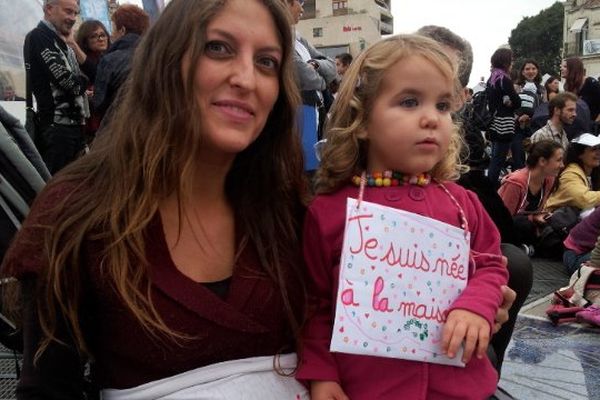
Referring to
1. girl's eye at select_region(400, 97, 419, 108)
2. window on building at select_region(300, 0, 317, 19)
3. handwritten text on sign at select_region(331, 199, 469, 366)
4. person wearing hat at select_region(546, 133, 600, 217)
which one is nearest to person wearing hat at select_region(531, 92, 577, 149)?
person wearing hat at select_region(546, 133, 600, 217)

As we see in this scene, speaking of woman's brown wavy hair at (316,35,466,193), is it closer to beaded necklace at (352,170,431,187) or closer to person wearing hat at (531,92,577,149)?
beaded necklace at (352,170,431,187)

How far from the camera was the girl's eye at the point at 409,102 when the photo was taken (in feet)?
4.83

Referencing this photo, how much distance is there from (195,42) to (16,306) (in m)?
0.70

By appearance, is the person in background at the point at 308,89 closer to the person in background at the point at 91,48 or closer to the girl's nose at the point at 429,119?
the girl's nose at the point at 429,119

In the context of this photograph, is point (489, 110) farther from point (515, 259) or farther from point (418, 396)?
point (418, 396)

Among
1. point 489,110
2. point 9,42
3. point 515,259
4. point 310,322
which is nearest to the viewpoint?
point 310,322

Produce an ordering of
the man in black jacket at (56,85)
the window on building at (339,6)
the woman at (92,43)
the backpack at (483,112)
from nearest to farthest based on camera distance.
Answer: the man in black jacket at (56,85) → the woman at (92,43) → the backpack at (483,112) → the window on building at (339,6)

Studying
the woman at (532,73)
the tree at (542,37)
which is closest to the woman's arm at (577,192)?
the woman at (532,73)

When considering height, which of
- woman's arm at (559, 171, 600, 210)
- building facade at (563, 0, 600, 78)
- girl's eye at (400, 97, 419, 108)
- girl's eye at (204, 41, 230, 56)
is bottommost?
woman's arm at (559, 171, 600, 210)

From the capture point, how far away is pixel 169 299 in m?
1.16

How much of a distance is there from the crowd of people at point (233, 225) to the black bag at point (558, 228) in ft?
13.8

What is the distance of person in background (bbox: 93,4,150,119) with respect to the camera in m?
3.57

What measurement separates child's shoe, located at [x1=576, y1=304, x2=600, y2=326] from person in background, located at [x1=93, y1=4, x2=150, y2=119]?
3245 mm

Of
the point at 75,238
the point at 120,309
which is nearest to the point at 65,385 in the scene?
the point at 120,309
